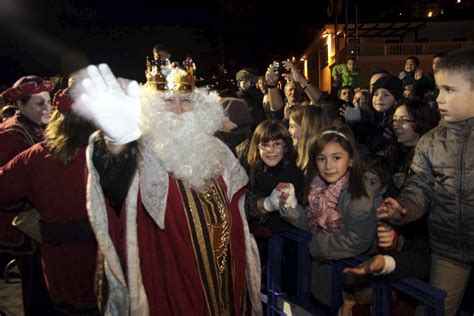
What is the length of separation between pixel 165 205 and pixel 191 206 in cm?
20

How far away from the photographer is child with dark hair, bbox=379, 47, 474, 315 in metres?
2.61

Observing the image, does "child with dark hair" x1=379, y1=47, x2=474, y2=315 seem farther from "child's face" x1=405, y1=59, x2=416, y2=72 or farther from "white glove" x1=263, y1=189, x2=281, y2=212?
"child's face" x1=405, y1=59, x2=416, y2=72

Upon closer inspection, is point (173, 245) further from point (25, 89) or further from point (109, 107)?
point (25, 89)

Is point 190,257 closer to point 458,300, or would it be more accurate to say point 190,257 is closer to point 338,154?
point 338,154

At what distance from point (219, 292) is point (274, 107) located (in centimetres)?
434

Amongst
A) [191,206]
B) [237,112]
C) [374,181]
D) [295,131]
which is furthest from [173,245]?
[237,112]

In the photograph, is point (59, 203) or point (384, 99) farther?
point (384, 99)

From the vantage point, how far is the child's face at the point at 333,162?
314 centimetres

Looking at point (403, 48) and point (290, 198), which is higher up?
point (403, 48)

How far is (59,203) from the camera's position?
3.00 metres

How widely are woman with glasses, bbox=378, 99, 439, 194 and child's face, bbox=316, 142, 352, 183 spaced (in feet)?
3.17

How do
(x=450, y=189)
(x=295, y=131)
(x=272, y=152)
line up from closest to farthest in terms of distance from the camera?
(x=450, y=189)
(x=272, y=152)
(x=295, y=131)

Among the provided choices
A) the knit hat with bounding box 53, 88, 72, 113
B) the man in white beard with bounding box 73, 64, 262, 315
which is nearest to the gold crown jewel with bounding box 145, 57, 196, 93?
the man in white beard with bounding box 73, 64, 262, 315

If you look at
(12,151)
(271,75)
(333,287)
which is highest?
(271,75)
